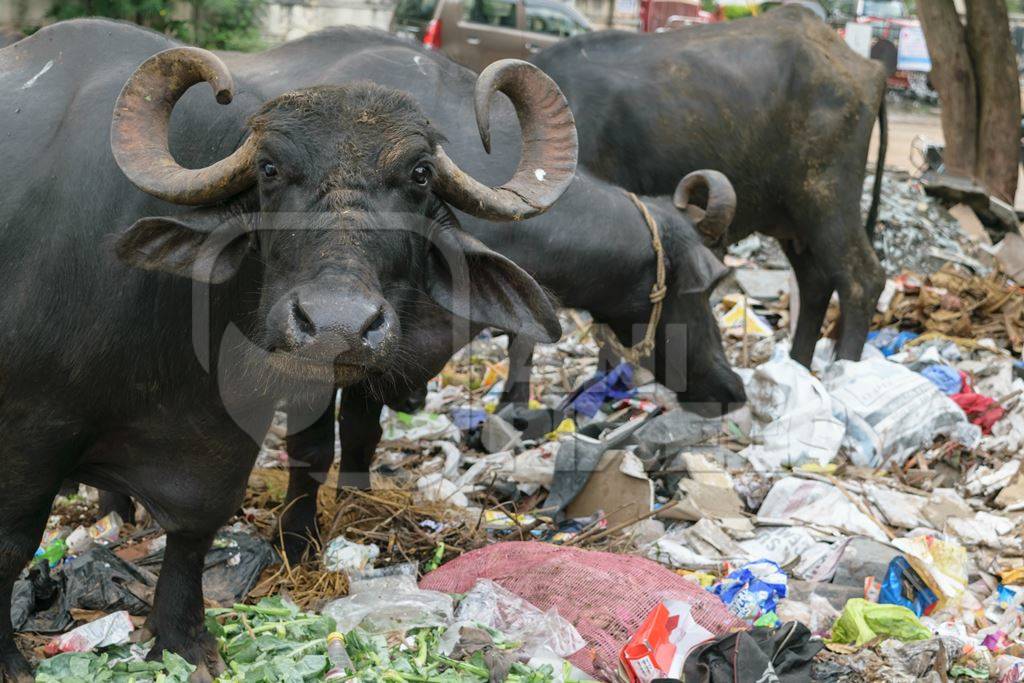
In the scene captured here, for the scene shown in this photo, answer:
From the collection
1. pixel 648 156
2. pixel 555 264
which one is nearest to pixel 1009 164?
pixel 648 156

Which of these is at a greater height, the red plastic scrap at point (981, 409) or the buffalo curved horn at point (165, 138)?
the buffalo curved horn at point (165, 138)

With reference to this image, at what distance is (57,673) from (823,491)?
293cm

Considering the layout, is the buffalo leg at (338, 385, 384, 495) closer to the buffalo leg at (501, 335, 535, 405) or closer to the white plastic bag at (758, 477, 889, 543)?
the buffalo leg at (501, 335, 535, 405)

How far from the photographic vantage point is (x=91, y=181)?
2979mm

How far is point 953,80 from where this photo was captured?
28.9ft

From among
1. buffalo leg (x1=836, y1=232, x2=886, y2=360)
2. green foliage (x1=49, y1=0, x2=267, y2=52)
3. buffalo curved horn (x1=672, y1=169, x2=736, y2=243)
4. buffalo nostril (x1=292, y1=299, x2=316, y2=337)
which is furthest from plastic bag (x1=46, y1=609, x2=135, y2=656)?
green foliage (x1=49, y1=0, x2=267, y2=52)

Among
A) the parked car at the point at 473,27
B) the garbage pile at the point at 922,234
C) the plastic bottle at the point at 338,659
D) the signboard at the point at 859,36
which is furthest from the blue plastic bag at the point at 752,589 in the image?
the signboard at the point at 859,36

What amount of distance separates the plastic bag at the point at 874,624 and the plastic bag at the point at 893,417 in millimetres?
1783

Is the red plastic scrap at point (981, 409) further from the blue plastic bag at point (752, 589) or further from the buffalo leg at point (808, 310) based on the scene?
the blue plastic bag at point (752, 589)

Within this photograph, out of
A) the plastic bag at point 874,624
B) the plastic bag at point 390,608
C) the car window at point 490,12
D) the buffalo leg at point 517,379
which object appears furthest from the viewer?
the car window at point 490,12

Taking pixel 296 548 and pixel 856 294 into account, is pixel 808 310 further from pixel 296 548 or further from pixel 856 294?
pixel 296 548

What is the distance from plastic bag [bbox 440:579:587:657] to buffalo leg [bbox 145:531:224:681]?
0.65 meters

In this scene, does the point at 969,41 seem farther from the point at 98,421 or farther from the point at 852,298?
the point at 98,421

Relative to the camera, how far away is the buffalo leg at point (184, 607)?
330 centimetres
